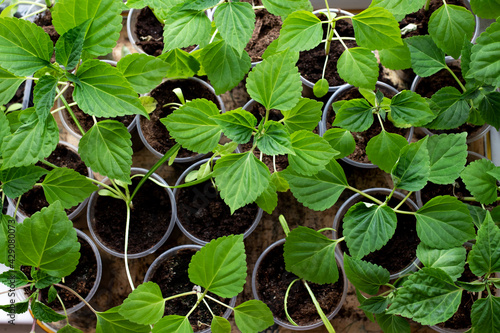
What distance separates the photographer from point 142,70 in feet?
3.14

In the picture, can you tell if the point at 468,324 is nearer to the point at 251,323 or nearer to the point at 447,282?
the point at 447,282

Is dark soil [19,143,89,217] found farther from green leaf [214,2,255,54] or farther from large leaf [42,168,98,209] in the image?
green leaf [214,2,255,54]

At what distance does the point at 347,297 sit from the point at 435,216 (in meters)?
0.46

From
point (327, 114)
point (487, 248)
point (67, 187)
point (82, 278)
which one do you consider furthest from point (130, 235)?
point (487, 248)

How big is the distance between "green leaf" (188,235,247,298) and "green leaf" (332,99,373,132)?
0.42 meters

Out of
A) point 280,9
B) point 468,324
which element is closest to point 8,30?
point 280,9

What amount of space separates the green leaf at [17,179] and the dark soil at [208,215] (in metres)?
0.44

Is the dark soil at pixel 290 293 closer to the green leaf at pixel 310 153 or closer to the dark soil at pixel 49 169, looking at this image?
the green leaf at pixel 310 153

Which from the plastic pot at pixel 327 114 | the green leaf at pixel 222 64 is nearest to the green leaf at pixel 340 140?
the plastic pot at pixel 327 114

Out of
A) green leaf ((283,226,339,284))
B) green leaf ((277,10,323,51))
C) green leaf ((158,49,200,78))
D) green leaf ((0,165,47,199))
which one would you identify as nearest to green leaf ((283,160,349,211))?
green leaf ((283,226,339,284))

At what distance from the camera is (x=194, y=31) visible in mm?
952

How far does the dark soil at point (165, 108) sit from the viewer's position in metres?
1.32

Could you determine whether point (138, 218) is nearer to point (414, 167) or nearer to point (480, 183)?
point (414, 167)

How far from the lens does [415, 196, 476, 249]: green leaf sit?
94cm
